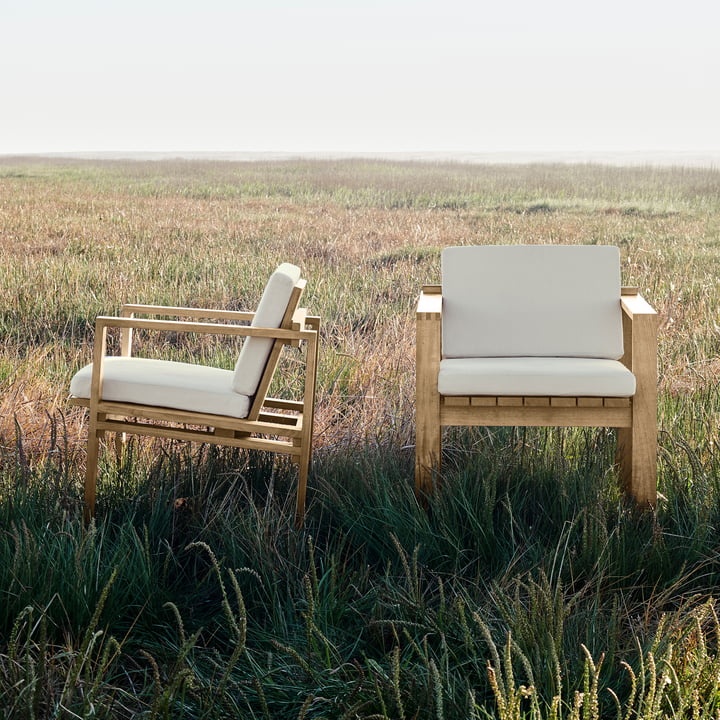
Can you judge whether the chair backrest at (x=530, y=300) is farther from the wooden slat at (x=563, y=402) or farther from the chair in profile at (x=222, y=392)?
the chair in profile at (x=222, y=392)

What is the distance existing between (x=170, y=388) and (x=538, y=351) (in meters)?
1.57

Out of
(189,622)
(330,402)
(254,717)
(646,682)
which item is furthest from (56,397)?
(646,682)

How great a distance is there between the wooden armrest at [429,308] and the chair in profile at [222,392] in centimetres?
44

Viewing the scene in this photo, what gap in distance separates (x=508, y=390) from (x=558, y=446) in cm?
37

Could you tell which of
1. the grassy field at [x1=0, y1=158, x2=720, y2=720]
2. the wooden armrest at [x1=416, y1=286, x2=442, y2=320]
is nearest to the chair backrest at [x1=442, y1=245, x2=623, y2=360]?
the wooden armrest at [x1=416, y1=286, x2=442, y2=320]

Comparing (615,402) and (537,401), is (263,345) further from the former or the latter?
(615,402)

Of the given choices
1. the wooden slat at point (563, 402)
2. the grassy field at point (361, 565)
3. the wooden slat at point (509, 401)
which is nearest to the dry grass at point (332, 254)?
the grassy field at point (361, 565)

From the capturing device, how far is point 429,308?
3.53 meters

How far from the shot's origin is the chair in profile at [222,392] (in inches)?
127

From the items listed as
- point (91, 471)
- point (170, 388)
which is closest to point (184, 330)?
point (170, 388)

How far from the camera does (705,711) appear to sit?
1864 mm

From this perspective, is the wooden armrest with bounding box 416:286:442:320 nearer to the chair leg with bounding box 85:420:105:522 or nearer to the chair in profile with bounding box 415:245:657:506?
the chair in profile with bounding box 415:245:657:506

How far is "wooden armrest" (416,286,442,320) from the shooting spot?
3.43 metres

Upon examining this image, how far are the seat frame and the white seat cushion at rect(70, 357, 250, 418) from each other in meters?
0.68
